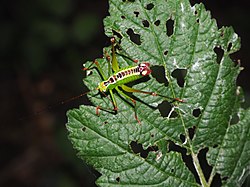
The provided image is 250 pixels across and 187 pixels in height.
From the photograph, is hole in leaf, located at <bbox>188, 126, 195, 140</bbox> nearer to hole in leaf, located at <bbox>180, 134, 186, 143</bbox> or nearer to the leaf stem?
hole in leaf, located at <bbox>180, 134, 186, 143</bbox>

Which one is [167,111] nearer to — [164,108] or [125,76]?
[164,108]

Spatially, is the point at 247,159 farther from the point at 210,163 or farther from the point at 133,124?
the point at 133,124

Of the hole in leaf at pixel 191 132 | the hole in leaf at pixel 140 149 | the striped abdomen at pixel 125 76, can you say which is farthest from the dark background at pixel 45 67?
the hole in leaf at pixel 191 132

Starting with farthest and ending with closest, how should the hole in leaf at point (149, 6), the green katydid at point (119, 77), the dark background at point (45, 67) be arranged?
1. the dark background at point (45, 67)
2. the hole in leaf at point (149, 6)
3. the green katydid at point (119, 77)

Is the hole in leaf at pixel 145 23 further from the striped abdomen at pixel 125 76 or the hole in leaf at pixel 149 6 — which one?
the striped abdomen at pixel 125 76

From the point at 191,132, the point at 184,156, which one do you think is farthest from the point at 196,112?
the point at 184,156

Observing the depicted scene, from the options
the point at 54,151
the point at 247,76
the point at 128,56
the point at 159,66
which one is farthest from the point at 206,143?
the point at 54,151
